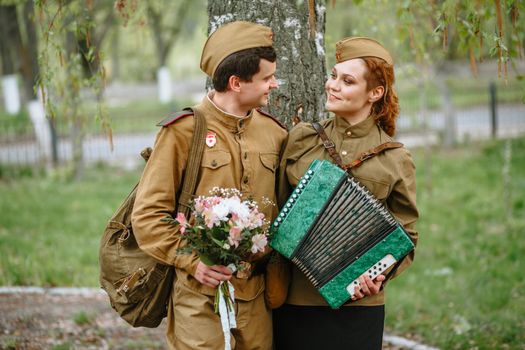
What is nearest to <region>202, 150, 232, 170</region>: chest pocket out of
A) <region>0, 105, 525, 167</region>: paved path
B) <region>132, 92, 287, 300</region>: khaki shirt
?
<region>132, 92, 287, 300</region>: khaki shirt

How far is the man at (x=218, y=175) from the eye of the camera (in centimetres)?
296

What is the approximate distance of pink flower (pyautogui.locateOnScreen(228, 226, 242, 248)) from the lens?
2.65 meters

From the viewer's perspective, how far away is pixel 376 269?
305 cm

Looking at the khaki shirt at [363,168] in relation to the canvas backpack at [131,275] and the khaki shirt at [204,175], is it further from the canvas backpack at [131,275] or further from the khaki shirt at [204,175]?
the canvas backpack at [131,275]

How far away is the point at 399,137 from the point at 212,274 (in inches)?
557

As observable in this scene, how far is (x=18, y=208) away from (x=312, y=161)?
7755mm

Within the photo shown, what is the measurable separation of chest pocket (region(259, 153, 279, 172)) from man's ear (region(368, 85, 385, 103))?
1.75ft

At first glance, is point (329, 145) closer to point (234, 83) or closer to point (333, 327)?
point (234, 83)

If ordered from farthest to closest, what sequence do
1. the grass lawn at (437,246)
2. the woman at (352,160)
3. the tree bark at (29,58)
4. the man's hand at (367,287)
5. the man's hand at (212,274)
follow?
1. the tree bark at (29,58)
2. the grass lawn at (437,246)
3. the woman at (352,160)
4. the man's hand at (367,287)
5. the man's hand at (212,274)

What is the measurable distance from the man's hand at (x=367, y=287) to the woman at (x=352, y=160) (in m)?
0.02

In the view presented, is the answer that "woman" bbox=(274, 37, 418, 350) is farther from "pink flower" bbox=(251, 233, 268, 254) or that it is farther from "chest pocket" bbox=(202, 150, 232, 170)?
"pink flower" bbox=(251, 233, 268, 254)

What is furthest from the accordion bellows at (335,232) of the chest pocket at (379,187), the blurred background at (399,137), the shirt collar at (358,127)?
the blurred background at (399,137)

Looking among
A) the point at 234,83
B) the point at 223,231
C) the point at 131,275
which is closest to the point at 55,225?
the point at 131,275

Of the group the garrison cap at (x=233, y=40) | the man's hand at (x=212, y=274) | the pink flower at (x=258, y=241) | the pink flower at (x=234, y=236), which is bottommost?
the man's hand at (x=212, y=274)
